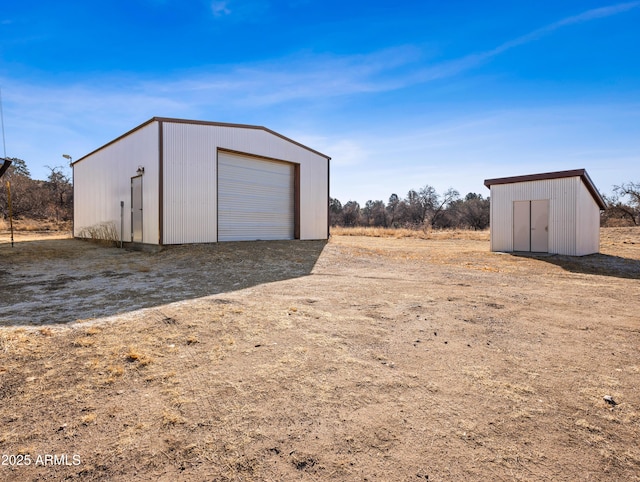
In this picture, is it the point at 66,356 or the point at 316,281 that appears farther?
the point at 316,281

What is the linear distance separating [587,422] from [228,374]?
8.35 ft

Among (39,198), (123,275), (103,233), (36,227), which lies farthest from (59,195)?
(123,275)

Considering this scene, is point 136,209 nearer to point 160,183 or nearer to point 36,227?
point 160,183

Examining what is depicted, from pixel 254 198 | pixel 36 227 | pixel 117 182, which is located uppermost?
pixel 117 182

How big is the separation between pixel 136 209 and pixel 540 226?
15.3m

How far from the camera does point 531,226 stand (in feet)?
42.2

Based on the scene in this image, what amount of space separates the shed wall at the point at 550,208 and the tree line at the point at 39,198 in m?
31.8

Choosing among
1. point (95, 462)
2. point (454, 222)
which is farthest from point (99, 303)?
point (454, 222)

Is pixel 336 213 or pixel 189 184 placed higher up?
pixel 336 213

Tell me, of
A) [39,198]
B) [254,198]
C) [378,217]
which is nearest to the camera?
[254,198]

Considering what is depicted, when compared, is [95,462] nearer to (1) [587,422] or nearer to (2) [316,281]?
(1) [587,422]

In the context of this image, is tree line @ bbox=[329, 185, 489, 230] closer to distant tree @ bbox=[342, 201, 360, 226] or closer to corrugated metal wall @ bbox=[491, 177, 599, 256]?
distant tree @ bbox=[342, 201, 360, 226]

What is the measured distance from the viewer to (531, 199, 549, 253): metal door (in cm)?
1253

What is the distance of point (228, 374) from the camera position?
8.95 feet
